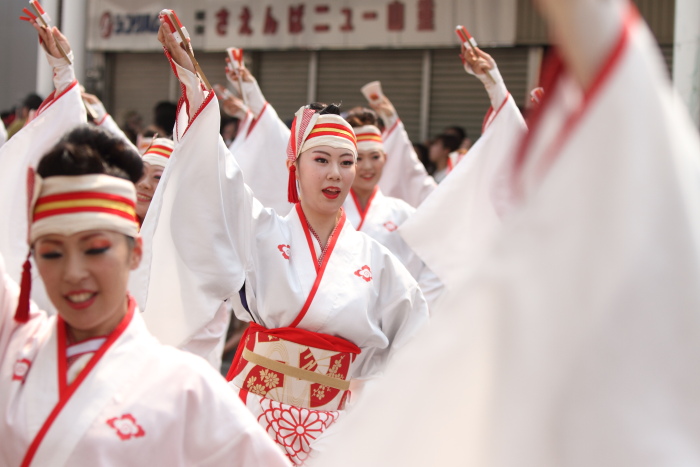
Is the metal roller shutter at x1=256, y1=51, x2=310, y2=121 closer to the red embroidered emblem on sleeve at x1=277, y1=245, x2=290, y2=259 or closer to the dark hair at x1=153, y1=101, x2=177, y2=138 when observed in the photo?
the dark hair at x1=153, y1=101, x2=177, y2=138

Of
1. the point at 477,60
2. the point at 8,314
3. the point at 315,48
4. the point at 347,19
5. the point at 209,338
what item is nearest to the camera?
the point at 8,314

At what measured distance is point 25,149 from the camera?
433 centimetres

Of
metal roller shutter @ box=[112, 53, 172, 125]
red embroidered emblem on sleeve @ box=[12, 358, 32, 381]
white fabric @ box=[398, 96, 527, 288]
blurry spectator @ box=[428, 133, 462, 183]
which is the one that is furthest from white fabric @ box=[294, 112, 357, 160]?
metal roller shutter @ box=[112, 53, 172, 125]

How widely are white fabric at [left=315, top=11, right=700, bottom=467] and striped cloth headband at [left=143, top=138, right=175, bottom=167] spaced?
10.7ft

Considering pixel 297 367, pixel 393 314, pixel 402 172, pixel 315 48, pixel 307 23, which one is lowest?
pixel 297 367

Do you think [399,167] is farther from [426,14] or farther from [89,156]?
[89,156]

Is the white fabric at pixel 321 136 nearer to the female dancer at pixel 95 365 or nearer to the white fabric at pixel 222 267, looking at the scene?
the white fabric at pixel 222 267

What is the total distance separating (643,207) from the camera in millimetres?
1207

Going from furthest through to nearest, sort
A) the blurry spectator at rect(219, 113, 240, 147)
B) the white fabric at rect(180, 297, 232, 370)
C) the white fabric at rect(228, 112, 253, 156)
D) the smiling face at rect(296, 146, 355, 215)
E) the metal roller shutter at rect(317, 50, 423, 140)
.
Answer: the metal roller shutter at rect(317, 50, 423, 140) < the blurry spectator at rect(219, 113, 240, 147) < the white fabric at rect(228, 112, 253, 156) < the white fabric at rect(180, 297, 232, 370) < the smiling face at rect(296, 146, 355, 215)

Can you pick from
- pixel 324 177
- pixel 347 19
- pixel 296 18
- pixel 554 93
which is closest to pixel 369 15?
pixel 347 19

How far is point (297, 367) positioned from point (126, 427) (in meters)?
1.51

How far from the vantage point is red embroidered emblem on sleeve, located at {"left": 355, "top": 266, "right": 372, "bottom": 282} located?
3605 mm

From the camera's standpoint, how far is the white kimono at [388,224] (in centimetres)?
548

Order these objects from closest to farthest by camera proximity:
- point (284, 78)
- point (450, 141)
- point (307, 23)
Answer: point (450, 141), point (307, 23), point (284, 78)
